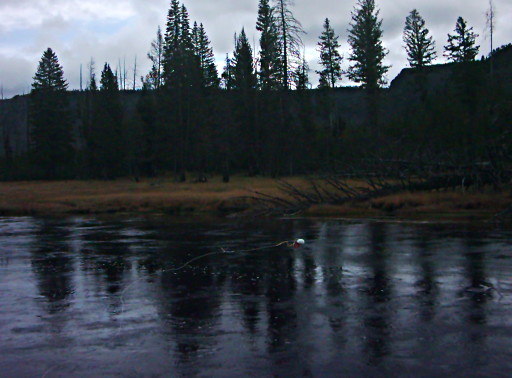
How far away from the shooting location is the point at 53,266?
46.6 feet

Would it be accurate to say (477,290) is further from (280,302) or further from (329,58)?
(329,58)

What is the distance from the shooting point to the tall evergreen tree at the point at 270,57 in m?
55.1

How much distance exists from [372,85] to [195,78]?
18.6 meters

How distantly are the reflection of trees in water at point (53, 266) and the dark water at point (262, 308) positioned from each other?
58 millimetres

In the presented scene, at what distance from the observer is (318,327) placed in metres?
8.34

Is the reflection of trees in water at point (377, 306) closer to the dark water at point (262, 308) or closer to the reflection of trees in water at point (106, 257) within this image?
the dark water at point (262, 308)

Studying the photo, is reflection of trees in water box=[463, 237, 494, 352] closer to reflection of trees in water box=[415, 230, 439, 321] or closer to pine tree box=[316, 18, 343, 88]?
reflection of trees in water box=[415, 230, 439, 321]

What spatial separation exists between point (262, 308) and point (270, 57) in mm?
47994

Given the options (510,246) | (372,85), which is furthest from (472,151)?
(372,85)

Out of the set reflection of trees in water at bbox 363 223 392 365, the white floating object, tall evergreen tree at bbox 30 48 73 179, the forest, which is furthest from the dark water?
tall evergreen tree at bbox 30 48 73 179

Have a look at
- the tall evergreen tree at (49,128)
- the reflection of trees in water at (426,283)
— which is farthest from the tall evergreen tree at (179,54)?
the reflection of trees in water at (426,283)

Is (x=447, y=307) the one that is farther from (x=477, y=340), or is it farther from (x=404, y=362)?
(x=404, y=362)

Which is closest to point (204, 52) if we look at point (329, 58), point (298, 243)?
point (329, 58)

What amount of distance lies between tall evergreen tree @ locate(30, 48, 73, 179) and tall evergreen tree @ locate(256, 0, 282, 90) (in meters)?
22.1
